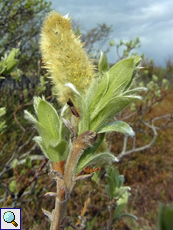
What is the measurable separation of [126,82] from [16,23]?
417 cm

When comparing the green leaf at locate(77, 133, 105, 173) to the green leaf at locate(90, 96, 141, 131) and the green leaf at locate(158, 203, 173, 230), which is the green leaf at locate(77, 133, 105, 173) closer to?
the green leaf at locate(90, 96, 141, 131)

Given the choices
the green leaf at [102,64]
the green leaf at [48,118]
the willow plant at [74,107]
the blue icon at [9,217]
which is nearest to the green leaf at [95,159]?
the willow plant at [74,107]

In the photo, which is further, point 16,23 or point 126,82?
point 16,23

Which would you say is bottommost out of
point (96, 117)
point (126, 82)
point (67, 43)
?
point (96, 117)

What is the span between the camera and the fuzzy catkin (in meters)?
0.67

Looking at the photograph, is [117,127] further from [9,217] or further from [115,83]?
[9,217]

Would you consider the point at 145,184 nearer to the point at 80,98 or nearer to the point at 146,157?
the point at 146,157

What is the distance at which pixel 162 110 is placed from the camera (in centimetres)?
1029

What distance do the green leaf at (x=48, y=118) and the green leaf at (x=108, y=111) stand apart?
12 centimetres

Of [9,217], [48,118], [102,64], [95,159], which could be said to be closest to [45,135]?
[48,118]

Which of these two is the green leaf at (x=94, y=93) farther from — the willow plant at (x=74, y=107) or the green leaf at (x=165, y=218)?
the green leaf at (x=165, y=218)

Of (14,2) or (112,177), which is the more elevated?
(14,2)

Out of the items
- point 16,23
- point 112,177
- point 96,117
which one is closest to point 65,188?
point 96,117

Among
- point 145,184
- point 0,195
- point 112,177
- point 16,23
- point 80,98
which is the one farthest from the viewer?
point 145,184
